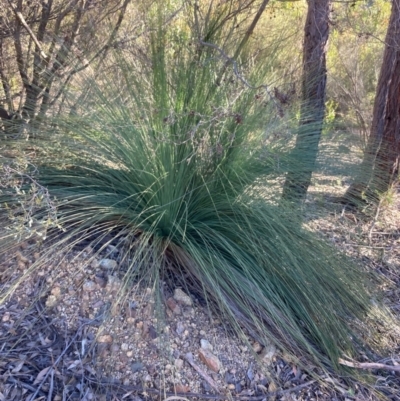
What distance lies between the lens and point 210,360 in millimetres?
2027

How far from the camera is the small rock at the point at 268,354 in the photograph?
2119 mm

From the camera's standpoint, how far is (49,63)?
11.4ft

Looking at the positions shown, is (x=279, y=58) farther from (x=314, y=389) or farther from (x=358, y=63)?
(x=358, y=63)

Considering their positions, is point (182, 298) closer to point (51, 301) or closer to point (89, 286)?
point (89, 286)

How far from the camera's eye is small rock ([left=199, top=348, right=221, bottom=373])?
202 centimetres

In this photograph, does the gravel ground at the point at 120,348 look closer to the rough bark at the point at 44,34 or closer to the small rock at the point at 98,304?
the small rock at the point at 98,304

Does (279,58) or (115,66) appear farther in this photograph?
(279,58)

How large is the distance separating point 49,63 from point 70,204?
1517mm

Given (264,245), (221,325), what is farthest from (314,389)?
(264,245)

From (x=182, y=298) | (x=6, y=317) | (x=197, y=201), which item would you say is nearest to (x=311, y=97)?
(x=197, y=201)

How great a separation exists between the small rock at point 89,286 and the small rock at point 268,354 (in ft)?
2.73

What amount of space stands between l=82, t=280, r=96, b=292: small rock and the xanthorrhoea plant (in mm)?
Answer: 178

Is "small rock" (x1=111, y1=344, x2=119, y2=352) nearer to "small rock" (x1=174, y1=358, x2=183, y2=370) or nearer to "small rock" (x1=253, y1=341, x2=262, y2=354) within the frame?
"small rock" (x1=174, y1=358, x2=183, y2=370)

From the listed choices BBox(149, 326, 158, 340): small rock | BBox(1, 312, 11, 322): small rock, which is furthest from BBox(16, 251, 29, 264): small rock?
BBox(149, 326, 158, 340): small rock
